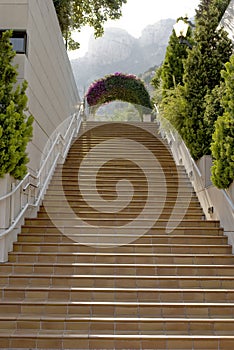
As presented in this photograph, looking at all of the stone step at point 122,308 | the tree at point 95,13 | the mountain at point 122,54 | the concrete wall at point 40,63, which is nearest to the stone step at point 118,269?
the stone step at point 122,308

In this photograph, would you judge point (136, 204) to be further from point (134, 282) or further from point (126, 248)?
point (134, 282)

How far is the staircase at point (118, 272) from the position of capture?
4.94 metres

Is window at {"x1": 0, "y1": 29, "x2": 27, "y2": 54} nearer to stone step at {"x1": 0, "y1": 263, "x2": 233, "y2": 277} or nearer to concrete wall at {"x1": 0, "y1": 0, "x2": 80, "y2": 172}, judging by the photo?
concrete wall at {"x1": 0, "y1": 0, "x2": 80, "y2": 172}

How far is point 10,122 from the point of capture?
6.12 meters

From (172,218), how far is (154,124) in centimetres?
763

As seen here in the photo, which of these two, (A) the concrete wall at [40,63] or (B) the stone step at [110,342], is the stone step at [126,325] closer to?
(B) the stone step at [110,342]

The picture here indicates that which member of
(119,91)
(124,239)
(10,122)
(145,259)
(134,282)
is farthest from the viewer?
(119,91)

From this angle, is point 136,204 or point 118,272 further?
point 136,204

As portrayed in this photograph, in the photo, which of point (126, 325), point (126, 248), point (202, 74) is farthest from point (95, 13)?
point (126, 325)

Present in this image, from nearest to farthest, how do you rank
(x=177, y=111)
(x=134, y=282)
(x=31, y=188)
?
1. (x=134, y=282)
2. (x=31, y=188)
3. (x=177, y=111)

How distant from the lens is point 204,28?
9133 mm

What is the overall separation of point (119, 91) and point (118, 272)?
17018 mm

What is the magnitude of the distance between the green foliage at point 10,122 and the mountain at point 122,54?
3152 inches

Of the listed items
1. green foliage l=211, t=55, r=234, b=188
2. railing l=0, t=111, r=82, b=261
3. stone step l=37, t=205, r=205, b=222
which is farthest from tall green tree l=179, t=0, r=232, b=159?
railing l=0, t=111, r=82, b=261
